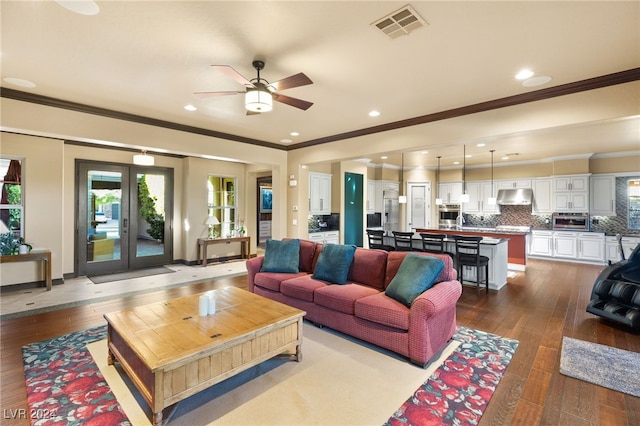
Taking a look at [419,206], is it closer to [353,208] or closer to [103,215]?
[353,208]

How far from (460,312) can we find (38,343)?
5.18m

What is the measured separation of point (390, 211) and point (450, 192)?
7.34ft

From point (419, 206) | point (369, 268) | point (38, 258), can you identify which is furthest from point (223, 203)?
point (419, 206)

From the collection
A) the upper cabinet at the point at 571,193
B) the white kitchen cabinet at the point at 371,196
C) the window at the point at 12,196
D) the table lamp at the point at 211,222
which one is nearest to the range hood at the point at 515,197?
the upper cabinet at the point at 571,193

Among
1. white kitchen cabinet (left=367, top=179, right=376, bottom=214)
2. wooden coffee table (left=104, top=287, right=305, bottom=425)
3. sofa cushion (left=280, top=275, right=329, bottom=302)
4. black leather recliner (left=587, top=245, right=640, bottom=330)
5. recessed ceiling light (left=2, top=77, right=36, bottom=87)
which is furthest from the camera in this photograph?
white kitchen cabinet (left=367, top=179, right=376, bottom=214)

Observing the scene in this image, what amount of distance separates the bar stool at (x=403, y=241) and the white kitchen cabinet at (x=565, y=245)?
5.56 m

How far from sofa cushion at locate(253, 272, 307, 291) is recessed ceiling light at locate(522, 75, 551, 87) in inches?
145

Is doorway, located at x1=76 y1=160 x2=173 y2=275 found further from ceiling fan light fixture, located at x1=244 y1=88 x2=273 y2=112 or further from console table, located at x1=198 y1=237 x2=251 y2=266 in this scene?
ceiling fan light fixture, located at x1=244 y1=88 x2=273 y2=112

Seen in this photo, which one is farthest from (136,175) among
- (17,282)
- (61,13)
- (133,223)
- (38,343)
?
(61,13)

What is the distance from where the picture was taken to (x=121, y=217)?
6.67 metres

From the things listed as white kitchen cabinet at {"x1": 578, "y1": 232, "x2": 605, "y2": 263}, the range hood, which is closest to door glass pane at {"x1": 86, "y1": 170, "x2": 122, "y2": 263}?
the range hood

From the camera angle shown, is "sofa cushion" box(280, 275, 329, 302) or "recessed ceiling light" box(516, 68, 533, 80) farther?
"sofa cushion" box(280, 275, 329, 302)

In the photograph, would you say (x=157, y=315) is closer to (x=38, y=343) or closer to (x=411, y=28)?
(x=38, y=343)

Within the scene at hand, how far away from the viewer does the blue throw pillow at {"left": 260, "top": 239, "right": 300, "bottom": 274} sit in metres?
4.40
